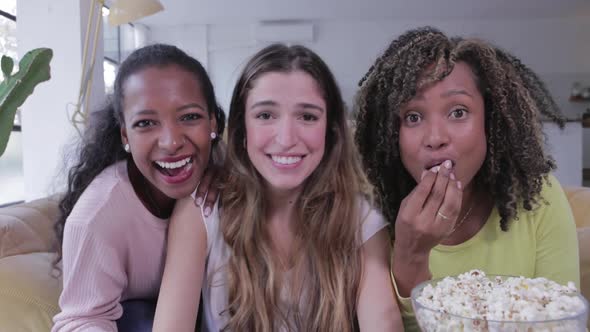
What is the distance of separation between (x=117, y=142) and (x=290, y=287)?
0.64 meters

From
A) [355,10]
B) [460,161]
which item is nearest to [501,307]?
[460,161]

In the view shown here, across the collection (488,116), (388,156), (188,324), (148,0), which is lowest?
(188,324)

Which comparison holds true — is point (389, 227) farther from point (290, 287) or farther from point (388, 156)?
point (290, 287)

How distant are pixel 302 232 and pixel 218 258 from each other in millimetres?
213

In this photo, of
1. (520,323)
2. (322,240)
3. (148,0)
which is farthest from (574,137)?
(520,323)

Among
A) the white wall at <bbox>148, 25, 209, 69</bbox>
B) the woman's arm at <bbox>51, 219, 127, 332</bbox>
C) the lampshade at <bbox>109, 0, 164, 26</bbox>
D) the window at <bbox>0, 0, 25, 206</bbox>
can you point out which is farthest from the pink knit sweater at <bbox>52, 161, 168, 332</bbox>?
the white wall at <bbox>148, 25, 209, 69</bbox>

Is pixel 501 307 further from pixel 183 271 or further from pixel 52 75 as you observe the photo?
pixel 52 75

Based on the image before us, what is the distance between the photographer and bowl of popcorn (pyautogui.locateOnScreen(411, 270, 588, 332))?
1.99 feet

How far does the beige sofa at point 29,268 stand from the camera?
4.07 feet

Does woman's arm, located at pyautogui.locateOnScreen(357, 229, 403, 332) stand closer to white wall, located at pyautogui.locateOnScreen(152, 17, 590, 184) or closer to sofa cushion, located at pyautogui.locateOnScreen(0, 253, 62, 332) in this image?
sofa cushion, located at pyautogui.locateOnScreen(0, 253, 62, 332)

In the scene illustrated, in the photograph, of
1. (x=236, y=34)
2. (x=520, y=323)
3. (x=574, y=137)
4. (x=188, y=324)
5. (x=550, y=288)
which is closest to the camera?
(x=520, y=323)

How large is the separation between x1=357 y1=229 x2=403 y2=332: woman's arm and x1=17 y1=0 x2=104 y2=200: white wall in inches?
118

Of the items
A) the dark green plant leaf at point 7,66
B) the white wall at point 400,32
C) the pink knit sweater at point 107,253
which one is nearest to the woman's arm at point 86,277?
the pink knit sweater at point 107,253

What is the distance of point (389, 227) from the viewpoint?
126cm
